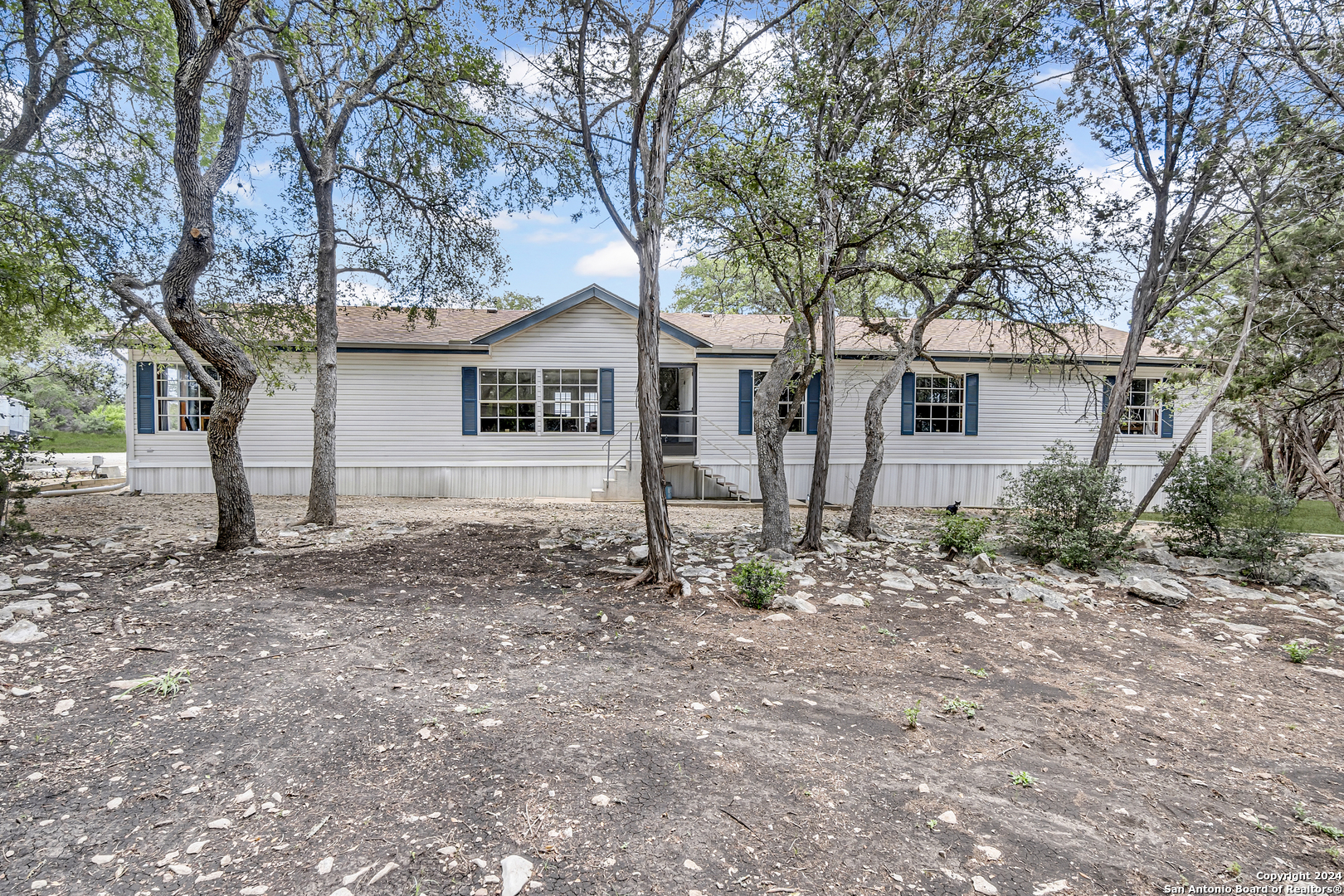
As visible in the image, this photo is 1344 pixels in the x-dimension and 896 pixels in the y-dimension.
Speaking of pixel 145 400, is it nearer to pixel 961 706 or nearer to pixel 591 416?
pixel 591 416

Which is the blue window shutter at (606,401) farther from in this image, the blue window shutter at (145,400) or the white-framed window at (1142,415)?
the white-framed window at (1142,415)

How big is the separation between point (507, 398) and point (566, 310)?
234cm

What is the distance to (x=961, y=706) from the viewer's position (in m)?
3.55

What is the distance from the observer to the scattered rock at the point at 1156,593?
616 cm

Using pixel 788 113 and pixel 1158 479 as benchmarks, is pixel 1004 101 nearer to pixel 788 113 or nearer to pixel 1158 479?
pixel 788 113

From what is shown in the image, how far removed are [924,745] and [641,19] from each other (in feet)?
22.4

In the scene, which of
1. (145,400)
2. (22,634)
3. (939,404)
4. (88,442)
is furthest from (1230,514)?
(88,442)

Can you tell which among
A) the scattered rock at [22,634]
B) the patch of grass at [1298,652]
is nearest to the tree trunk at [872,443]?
the patch of grass at [1298,652]

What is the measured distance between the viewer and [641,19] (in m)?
6.12

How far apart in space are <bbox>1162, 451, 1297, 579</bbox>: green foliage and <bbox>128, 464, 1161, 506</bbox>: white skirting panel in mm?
4754

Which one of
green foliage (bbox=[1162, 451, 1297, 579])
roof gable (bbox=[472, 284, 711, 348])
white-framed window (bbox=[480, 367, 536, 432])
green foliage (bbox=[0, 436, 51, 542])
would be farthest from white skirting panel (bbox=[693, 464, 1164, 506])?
green foliage (bbox=[0, 436, 51, 542])

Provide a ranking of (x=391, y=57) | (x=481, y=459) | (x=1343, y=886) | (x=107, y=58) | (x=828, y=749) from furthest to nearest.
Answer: (x=481, y=459), (x=107, y=58), (x=391, y=57), (x=828, y=749), (x=1343, y=886)

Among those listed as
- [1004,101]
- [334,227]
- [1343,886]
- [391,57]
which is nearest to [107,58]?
[334,227]

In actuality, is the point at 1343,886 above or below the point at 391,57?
below
